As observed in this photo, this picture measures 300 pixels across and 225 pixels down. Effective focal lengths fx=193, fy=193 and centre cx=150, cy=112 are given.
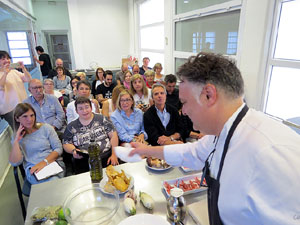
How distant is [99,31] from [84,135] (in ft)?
20.7

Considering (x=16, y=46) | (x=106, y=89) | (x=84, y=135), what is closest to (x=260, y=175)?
(x=84, y=135)

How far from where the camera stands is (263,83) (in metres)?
2.46

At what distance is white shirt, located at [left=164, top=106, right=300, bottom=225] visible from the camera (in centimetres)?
56

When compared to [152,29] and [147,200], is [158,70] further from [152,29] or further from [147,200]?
[147,200]

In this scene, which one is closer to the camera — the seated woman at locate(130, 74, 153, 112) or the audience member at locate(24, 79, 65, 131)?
the audience member at locate(24, 79, 65, 131)

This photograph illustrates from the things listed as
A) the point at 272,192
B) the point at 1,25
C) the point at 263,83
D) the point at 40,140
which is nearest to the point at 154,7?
the point at 1,25

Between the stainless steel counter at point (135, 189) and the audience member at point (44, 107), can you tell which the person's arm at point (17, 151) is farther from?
the audience member at point (44, 107)

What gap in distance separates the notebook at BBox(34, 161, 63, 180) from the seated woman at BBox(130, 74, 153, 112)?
5.30 feet

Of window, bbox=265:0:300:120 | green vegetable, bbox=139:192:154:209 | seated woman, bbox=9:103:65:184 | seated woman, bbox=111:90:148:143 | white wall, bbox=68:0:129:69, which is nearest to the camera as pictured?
green vegetable, bbox=139:192:154:209

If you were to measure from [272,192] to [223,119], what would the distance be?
28 cm

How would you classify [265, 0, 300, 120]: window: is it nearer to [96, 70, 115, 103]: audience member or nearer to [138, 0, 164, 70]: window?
[96, 70, 115, 103]: audience member

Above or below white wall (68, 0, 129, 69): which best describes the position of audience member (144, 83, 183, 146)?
below

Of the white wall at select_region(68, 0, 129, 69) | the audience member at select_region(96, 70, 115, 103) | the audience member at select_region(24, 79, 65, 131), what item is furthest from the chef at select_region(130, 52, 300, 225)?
the white wall at select_region(68, 0, 129, 69)

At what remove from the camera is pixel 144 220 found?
0.92 m
